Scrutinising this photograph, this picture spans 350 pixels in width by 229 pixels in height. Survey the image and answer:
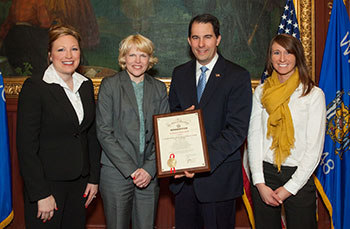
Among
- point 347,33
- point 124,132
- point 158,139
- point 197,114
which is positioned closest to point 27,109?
point 124,132

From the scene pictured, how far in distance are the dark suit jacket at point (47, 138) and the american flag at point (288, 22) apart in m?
2.25

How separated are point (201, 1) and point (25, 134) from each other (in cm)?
261

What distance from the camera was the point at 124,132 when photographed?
8.67 feet

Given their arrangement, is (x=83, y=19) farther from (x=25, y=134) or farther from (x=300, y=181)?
(x=300, y=181)

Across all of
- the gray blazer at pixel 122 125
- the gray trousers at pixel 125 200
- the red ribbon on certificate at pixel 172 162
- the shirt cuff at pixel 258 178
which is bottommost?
the gray trousers at pixel 125 200

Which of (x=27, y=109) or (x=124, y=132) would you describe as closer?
(x=27, y=109)

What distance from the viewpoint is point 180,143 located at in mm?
2467

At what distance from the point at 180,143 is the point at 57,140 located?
948mm

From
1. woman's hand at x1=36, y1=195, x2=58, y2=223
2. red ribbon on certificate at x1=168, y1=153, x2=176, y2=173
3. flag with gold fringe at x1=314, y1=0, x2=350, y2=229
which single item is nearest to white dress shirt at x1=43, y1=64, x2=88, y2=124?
woman's hand at x1=36, y1=195, x2=58, y2=223

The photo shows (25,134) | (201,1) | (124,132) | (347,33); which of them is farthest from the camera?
(201,1)

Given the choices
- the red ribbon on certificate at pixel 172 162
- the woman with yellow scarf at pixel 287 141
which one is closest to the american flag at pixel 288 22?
the woman with yellow scarf at pixel 287 141

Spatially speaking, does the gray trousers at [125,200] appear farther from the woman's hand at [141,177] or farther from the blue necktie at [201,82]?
the blue necktie at [201,82]

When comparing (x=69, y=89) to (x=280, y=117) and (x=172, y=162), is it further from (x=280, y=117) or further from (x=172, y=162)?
(x=280, y=117)

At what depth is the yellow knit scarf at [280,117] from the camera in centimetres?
252
